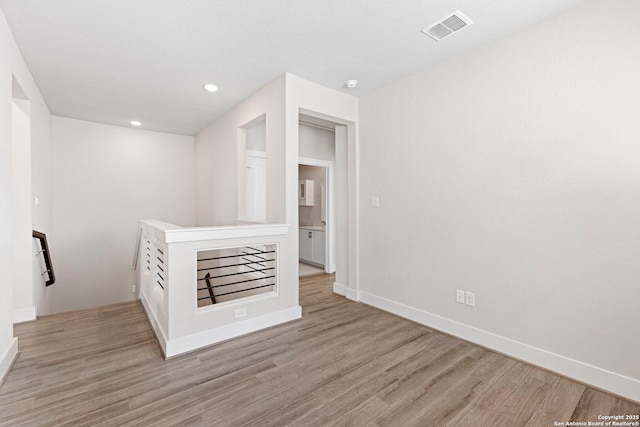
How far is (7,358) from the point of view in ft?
6.82

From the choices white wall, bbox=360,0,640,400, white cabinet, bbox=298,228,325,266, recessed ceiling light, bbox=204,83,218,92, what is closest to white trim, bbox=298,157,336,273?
white cabinet, bbox=298,228,325,266

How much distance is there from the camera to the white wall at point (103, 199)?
4789 mm

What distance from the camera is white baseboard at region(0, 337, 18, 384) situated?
1.99m

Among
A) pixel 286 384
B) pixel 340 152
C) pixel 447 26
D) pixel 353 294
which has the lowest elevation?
pixel 286 384

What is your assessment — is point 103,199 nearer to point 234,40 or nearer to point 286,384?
point 234,40

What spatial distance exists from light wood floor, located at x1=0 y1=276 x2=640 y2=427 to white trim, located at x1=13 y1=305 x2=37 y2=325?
0.31 meters

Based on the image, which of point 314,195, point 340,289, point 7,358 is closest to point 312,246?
point 314,195

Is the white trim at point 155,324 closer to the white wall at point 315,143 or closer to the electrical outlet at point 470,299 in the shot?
the electrical outlet at point 470,299

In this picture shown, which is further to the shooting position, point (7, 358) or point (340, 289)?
point (340, 289)

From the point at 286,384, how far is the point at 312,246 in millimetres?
3937

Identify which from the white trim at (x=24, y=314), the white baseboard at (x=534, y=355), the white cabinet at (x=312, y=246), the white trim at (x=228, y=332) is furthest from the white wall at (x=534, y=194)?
the white trim at (x=24, y=314)

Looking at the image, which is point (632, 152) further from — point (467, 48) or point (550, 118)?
point (467, 48)

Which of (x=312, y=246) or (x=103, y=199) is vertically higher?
(x=103, y=199)

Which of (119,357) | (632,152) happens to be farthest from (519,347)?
(119,357)
